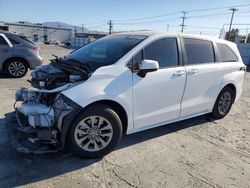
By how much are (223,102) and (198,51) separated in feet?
4.70

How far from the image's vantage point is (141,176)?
342 centimetres

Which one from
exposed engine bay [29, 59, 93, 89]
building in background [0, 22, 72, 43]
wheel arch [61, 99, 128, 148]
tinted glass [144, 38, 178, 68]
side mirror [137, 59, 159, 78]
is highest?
Answer: tinted glass [144, 38, 178, 68]

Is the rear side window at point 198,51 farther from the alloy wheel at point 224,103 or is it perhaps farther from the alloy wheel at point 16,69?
the alloy wheel at point 16,69

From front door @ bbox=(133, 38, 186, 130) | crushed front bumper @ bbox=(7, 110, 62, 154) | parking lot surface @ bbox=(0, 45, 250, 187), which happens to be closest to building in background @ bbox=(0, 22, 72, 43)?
crushed front bumper @ bbox=(7, 110, 62, 154)

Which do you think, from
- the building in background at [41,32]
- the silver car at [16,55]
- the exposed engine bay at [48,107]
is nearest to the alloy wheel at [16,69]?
the silver car at [16,55]

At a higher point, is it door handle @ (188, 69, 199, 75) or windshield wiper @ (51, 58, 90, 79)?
windshield wiper @ (51, 58, 90, 79)

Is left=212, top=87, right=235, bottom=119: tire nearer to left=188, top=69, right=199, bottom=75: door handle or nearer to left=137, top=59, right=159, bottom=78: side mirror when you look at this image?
left=188, top=69, right=199, bottom=75: door handle

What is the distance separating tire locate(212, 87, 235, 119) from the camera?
18.4ft

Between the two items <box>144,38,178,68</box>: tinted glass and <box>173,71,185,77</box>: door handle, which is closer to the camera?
<box>144,38,178,68</box>: tinted glass

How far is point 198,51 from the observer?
5.01 metres

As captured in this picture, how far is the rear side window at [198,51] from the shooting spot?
479 cm

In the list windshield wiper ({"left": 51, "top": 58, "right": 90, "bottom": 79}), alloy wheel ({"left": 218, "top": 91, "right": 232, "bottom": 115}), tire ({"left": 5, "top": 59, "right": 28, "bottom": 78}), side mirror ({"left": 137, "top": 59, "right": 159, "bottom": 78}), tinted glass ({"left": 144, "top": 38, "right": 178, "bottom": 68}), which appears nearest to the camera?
windshield wiper ({"left": 51, "top": 58, "right": 90, "bottom": 79})

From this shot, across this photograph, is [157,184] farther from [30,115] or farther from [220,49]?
[220,49]

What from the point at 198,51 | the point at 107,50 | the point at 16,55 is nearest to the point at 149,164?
the point at 107,50
